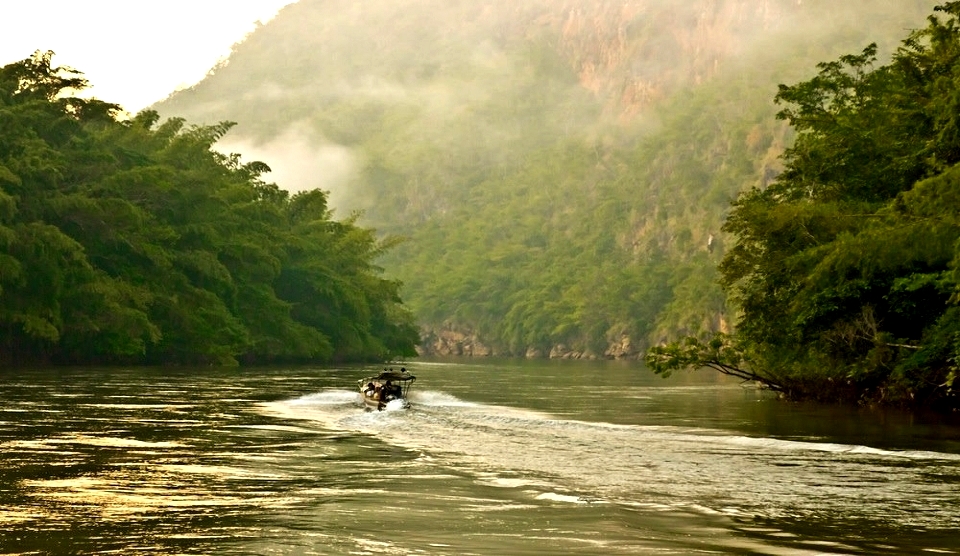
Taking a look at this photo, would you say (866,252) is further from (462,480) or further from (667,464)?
(462,480)

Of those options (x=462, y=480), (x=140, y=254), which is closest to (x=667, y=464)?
(x=462, y=480)

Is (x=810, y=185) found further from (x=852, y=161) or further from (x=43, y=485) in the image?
(x=43, y=485)

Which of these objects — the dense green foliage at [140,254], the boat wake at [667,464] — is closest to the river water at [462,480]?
the boat wake at [667,464]

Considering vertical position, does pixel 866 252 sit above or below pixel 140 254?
below

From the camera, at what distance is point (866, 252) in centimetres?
4066

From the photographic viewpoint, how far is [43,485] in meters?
20.9

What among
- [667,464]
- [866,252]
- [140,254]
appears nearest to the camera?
[667,464]

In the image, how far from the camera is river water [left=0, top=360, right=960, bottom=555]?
1697 centimetres

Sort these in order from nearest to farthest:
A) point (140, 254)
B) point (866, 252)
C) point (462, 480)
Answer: point (462, 480) → point (866, 252) → point (140, 254)

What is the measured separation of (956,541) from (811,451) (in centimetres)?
1384

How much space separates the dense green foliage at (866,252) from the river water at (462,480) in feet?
8.36

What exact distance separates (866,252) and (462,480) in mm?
21590

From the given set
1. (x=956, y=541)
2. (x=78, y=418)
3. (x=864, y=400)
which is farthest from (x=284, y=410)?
(x=956, y=541)

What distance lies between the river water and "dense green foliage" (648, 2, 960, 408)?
2548mm
